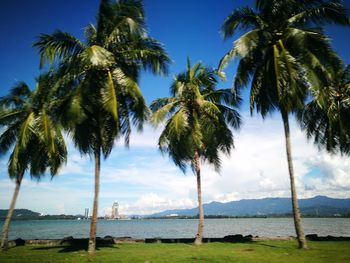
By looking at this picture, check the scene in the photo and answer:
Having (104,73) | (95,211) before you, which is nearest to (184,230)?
(95,211)

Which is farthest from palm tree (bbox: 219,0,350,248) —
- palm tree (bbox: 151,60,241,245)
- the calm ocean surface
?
the calm ocean surface

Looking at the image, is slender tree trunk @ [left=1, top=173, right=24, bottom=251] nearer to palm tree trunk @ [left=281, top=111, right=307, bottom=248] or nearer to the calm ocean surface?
palm tree trunk @ [left=281, top=111, right=307, bottom=248]

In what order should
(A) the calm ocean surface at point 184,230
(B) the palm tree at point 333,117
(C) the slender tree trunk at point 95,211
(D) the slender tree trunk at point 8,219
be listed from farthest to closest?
(A) the calm ocean surface at point 184,230, (B) the palm tree at point 333,117, (D) the slender tree trunk at point 8,219, (C) the slender tree trunk at point 95,211

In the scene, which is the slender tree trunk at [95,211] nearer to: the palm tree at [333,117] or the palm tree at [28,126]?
the palm tree at [28,126]

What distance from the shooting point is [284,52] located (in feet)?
54.2

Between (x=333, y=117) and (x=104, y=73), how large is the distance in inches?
616

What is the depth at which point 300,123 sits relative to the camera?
76.8 ft

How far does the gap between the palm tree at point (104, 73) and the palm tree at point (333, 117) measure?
1209cm

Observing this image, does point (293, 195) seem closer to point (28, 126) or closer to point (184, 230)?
point (28, 126)

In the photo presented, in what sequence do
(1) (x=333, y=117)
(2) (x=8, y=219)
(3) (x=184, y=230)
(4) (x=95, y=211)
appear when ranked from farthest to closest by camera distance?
(3) (x=184, y=230)
(1) (x=333, y=117)
(2) (x=8, y=219)
(4) (x=95, y=211)

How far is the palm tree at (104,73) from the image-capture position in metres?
16.2

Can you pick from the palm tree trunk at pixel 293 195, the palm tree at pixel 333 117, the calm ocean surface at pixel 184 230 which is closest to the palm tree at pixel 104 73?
the palm tree trunk at pixel 293 195

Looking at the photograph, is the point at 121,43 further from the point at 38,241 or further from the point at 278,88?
the point at 38,241

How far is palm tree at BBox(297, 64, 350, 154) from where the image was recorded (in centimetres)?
2144
